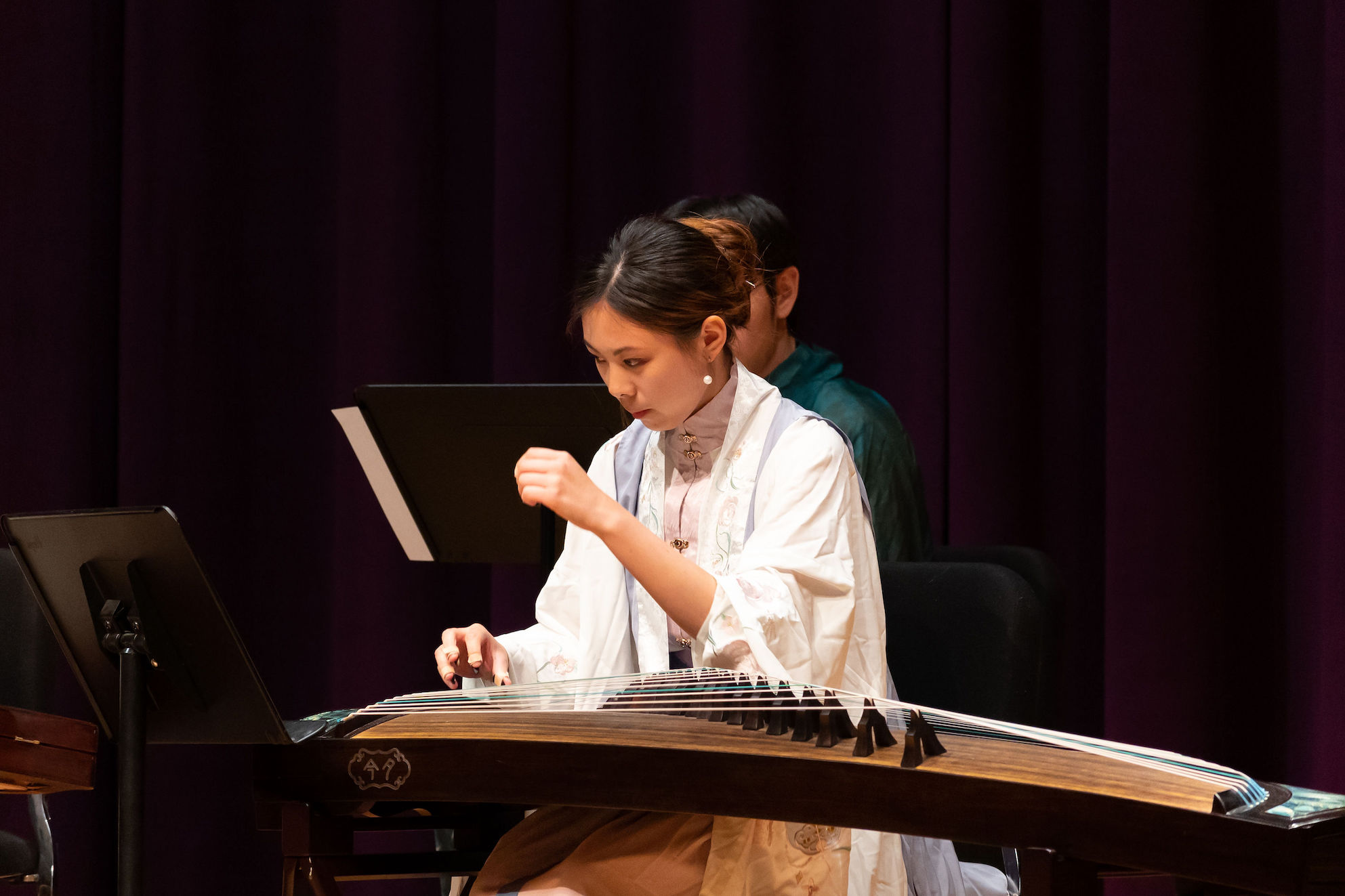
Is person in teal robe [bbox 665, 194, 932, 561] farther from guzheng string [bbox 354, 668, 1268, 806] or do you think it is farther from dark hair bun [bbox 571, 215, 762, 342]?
guzheng string [bbox 354, 668, 1268, 806]

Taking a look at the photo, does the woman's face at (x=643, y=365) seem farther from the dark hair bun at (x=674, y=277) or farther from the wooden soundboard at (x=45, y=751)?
the wooden soundboard at (x=45, y=751)

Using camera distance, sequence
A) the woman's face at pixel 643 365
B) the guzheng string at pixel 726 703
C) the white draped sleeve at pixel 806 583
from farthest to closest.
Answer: the woman's face at pixel 643 365
the white draped sleeve at pixel 806 583
the guzheng string at pixel 726 703

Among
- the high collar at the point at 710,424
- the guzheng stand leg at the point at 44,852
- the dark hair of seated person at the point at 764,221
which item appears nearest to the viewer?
the high collar at the point at 710,424

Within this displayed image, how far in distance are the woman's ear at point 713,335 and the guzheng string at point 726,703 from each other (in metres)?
0.38

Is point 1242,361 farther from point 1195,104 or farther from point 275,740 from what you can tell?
point 275,740

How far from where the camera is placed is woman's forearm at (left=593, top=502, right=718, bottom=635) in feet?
4.58

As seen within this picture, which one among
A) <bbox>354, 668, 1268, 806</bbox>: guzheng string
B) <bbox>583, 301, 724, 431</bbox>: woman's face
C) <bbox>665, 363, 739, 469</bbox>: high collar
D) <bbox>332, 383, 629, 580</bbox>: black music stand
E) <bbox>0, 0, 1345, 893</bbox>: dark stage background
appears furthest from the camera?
<bbox>0, 0, 1345, 893</bbox>: dark stage background

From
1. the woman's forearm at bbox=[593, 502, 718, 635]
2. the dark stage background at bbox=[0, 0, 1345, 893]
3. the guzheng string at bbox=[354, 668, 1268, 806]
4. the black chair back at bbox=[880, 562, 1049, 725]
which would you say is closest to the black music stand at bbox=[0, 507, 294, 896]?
the guzheng string at bbox=[354, 668, 1268, 806]

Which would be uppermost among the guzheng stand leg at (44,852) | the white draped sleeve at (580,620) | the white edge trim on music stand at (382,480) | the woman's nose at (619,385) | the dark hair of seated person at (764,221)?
the dark hair of seated person at (764,221)

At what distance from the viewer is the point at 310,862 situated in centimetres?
133

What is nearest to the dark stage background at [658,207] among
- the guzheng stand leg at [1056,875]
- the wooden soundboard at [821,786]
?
the wooden soundboard at [821,786]

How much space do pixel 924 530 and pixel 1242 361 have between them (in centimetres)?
72

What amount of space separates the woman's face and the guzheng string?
12.1 inches

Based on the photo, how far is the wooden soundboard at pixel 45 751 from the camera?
1.48 metres
